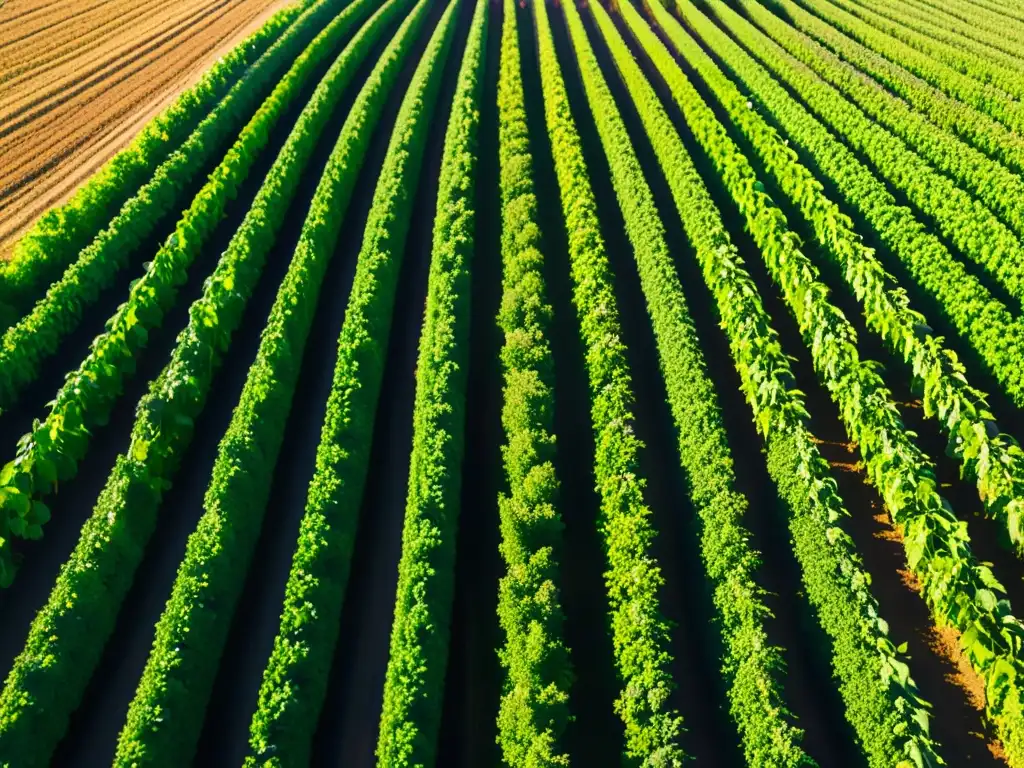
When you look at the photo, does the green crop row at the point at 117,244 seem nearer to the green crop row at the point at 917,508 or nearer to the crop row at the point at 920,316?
the green crop row at the point at 917,508

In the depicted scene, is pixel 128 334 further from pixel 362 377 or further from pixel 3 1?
pixel 3 1

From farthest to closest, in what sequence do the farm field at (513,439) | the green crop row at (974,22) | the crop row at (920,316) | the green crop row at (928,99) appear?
the green crop row at (974,22)
the green crop row at (928,99)
the crop row at (920,316)
the farm field at (513,439)

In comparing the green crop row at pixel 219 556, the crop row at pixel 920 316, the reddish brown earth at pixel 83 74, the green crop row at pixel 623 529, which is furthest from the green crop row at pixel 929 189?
the reddish brown earth at pixel 83 74

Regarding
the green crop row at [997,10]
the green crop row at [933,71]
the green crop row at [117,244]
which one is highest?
the green crop row at [997,10]

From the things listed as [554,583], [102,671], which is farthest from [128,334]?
[554,583]

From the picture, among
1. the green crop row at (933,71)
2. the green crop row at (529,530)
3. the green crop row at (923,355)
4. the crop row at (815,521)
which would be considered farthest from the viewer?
the green crop row at (933,71)

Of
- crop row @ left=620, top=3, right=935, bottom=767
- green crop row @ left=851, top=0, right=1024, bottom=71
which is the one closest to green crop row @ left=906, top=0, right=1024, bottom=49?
green crop row @ left=851, top=0, right=1024, bottom=71
